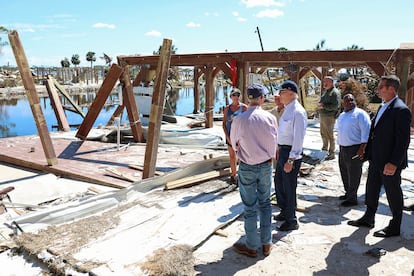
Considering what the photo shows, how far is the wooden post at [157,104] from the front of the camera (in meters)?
5.30

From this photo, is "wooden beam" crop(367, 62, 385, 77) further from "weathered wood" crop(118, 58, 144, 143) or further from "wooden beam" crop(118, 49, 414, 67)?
"weathered wood" crop(118, 58, 144, 143)

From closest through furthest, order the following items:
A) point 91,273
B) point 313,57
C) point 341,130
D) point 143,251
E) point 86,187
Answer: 1. point 91,273
2. point 143,251
3. point 341,130
4. point 86,187
5. point 313,57

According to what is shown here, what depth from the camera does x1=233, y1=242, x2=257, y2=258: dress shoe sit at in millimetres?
3205

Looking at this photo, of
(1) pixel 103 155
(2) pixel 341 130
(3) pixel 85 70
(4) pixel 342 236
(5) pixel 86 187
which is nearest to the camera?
(4) pixel 342 236

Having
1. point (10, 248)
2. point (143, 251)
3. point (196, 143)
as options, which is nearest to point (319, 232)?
point (143, 251)

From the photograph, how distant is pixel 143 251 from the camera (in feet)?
10.6

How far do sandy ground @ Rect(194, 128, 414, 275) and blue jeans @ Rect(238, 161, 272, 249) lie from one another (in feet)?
0.90

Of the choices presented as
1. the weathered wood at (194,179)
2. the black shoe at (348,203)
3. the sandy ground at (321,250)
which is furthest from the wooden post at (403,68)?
the weathered wood at (194,179)

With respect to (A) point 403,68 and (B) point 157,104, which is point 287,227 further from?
(A) point 403,68

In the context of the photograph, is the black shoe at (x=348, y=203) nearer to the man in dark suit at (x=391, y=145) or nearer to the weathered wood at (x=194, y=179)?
the man in dark suit at (x=391, y=145)

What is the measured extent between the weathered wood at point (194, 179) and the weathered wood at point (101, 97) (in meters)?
3.70

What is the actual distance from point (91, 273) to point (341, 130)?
338cm

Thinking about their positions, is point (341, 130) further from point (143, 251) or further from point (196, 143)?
point (196, 143)

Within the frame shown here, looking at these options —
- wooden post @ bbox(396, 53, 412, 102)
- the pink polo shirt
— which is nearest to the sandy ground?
the pink polo shirt
